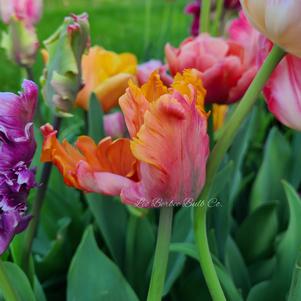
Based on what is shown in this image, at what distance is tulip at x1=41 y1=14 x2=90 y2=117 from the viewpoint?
24.1 inches

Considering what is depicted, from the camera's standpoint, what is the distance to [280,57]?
42 centimetres

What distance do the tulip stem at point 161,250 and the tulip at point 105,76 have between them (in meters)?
0.37

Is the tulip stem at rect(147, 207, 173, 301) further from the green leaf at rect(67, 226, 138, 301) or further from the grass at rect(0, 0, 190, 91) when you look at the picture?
the grass at rect(0, 0, 190, 91)

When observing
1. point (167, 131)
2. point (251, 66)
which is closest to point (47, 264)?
point (251, 66)

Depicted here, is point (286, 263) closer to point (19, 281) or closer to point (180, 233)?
point (180, 233)

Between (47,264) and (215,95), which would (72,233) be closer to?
(47,264)

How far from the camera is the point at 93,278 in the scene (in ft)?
2.04

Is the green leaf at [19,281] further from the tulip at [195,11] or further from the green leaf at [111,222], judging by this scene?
the tulip at [195,11]

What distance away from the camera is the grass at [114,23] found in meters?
2.57

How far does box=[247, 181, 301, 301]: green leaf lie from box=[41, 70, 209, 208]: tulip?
0.26m

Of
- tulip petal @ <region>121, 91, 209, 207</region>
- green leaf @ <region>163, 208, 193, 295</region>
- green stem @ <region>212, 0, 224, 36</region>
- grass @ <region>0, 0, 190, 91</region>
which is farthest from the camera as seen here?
grass @ <region>0, 0, 190, 91</region>

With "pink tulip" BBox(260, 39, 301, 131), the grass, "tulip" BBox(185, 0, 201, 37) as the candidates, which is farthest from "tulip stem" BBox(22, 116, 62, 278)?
the grass

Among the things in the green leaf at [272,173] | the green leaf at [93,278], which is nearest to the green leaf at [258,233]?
the green leaf at [272,173]

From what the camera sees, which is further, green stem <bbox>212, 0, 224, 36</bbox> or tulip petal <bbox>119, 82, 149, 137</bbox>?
green stem <bbox>212, 0, 224, 36</bbox>
